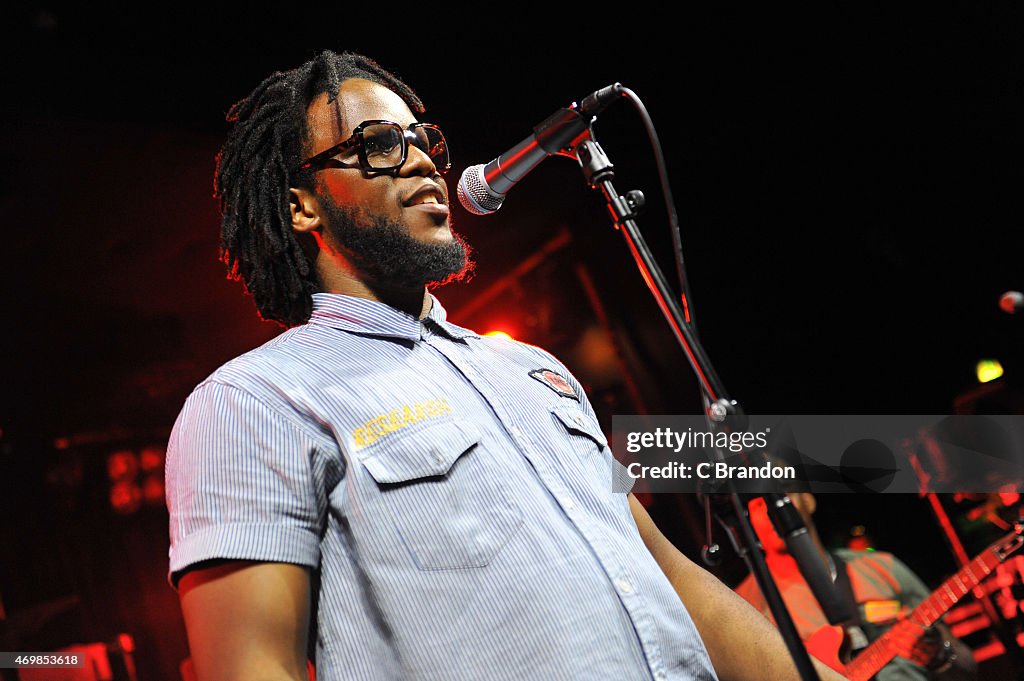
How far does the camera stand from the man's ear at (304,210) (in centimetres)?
196

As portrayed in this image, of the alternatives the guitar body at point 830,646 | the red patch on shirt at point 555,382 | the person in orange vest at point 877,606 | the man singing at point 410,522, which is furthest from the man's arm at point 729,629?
the guitar body at point 830,646

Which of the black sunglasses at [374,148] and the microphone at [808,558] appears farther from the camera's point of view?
the black sunglasses at [374,148]

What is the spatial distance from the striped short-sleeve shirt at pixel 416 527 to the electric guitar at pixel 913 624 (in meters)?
3.16

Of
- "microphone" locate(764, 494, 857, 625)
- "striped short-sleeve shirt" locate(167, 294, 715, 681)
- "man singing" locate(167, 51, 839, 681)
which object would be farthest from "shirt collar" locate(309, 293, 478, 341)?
"microphone" locate(764, 494, 857, 625)

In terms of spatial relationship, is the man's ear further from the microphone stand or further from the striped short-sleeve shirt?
the microphone stand

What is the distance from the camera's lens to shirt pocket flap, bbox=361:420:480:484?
4.51 feet

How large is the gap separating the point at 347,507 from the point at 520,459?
13.7 inches

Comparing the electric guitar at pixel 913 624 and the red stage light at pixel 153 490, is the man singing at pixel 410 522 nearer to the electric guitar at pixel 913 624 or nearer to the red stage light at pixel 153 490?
the red stage light at pixel 153 490

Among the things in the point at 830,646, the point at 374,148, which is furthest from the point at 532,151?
the point at 830,646

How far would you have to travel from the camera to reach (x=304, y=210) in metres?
1.98

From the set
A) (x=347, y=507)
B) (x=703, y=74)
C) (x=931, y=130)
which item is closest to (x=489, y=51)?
(x=703, y=74)

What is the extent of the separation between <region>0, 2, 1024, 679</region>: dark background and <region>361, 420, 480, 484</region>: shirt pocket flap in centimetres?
253

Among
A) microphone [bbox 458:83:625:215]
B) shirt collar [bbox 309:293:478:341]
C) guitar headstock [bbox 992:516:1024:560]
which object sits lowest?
guitar headstock [bbox 992:516:1024:560]

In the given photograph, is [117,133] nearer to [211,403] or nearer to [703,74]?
[211,403]
